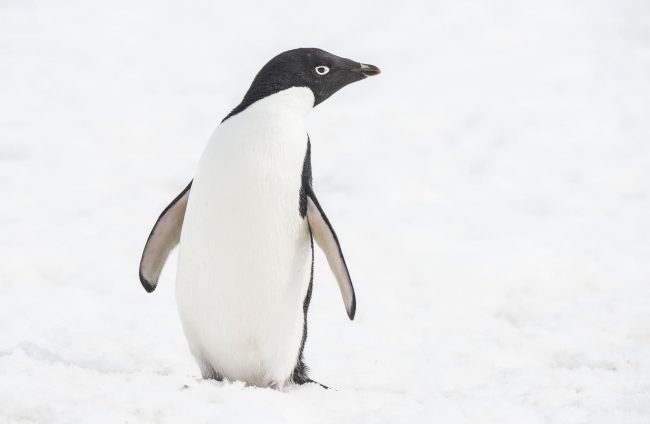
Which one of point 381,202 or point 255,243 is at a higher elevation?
point 255,243

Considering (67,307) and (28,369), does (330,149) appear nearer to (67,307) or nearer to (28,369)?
(67,307)

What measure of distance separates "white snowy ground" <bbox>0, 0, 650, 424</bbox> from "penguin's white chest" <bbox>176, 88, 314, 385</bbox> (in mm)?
259

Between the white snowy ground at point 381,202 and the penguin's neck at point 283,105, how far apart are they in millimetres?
944

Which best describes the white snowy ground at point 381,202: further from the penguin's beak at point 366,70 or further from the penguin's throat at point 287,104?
the penguin's beak at point 366,70

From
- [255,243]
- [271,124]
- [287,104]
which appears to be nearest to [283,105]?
[287,104]

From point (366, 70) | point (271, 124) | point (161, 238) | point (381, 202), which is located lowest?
point (381, 202)

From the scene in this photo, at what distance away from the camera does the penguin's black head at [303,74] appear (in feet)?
10.4

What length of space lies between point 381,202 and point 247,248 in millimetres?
3739

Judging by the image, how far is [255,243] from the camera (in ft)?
9.70

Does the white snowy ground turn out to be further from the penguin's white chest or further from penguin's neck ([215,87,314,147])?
penguin's neck ([215,87,314,147])

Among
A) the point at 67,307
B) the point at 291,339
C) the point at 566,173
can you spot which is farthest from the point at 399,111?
the point at 291,339

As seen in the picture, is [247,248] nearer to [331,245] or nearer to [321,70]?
[331,245]

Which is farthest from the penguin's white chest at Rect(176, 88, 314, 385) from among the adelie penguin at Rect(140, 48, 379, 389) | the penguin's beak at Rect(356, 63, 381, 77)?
the penguin's beak at Rect(356, 63, 381, 77)

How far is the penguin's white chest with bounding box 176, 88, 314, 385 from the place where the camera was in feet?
9.68
